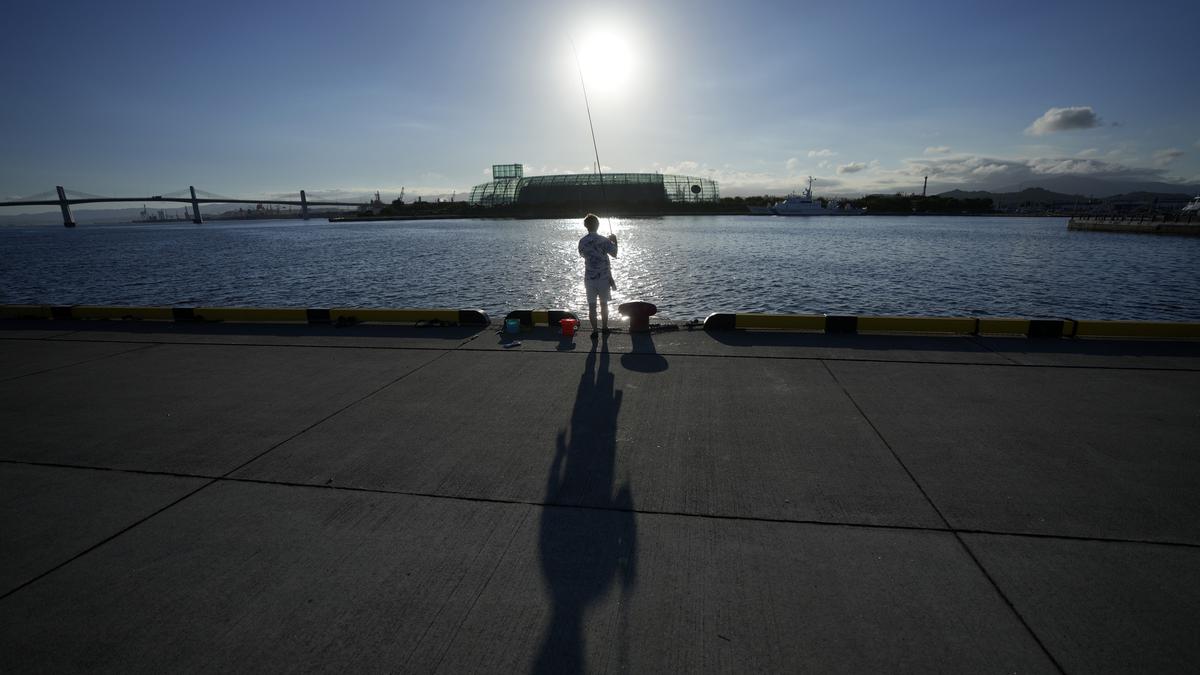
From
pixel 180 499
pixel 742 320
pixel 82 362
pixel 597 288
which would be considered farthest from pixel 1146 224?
pixel 82 362

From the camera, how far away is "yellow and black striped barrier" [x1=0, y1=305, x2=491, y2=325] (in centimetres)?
998

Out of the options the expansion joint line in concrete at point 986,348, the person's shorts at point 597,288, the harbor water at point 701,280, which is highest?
the person's shorts at point 597,288

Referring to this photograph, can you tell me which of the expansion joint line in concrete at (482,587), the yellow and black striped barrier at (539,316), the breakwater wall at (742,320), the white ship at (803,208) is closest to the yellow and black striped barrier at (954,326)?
the breakwater wall at (742,320)

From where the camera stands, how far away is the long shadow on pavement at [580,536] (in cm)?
259

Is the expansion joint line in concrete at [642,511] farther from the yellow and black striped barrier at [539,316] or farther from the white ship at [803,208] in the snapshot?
the white ship at [803,208]

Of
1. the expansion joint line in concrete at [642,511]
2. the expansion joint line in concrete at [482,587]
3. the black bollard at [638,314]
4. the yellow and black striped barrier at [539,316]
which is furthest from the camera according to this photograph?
the yellow and black striped barrier at [539,316]

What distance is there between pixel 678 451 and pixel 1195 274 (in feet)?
137

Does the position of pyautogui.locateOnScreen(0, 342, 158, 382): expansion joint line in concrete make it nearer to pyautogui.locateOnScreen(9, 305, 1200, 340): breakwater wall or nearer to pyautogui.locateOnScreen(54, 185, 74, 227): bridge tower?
pyautogui.locateOnScreen(9, 305, 1200, 340): breakwater wall

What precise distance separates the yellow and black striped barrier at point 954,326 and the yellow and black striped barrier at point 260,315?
500cm

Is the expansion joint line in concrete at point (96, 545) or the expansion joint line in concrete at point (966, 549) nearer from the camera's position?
the expansion joint line in concrete at point (966, 549)

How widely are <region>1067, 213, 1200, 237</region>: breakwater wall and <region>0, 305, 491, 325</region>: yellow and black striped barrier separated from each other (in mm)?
83542

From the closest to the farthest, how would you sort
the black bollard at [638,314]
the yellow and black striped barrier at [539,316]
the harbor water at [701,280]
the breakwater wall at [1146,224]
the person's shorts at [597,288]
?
the person's shorts at [597,288] → the black bollard at [638,314] → the yellow and black striped barrier at [539,316] → the harbor water at [701,280] → the breakwater wall at [1146,224]

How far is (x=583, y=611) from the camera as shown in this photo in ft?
8.96

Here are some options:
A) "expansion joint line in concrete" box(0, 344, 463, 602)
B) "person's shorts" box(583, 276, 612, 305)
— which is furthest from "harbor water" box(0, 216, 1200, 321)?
"expansion joint line in concrete" box(0, 344, 463, 602)
